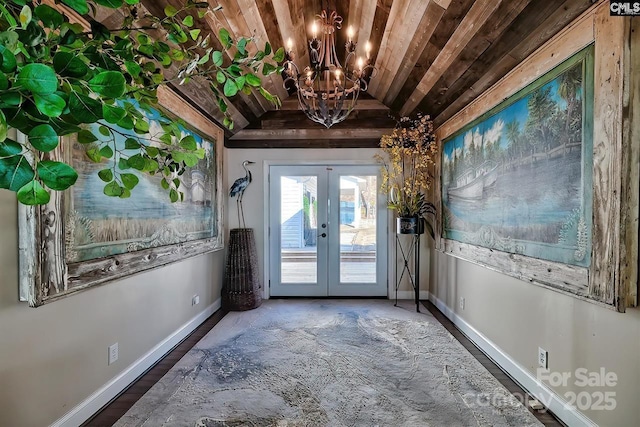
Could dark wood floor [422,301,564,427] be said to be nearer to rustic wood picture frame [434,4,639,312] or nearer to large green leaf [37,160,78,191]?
rustic wood picture frame [434,4,639,312]

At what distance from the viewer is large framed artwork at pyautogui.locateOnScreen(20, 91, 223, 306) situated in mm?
1560

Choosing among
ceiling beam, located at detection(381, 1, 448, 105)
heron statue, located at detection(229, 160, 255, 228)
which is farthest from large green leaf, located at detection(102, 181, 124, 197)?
heron statue, located at detection(229, 160, 255, 228)

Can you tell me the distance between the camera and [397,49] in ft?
9.93

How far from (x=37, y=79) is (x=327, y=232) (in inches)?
164

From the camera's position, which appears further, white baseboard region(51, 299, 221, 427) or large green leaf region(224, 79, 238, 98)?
white baseboard region(51, 299, 221, 427)

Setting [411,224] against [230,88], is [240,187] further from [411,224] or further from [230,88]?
[230,88]

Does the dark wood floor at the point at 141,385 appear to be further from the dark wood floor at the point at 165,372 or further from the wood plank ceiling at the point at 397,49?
the wood plank ceiling at the point at 397,49

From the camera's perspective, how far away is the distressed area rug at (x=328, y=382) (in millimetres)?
1932

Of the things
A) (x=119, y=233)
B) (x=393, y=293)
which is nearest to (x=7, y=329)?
(x=119, y=233)

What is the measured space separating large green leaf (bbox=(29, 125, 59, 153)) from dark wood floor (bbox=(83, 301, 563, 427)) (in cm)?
219

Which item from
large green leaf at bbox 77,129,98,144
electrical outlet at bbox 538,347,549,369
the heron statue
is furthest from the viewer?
the heron statue

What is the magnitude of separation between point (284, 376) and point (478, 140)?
273 centimetres

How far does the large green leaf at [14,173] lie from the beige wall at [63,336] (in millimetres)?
1455

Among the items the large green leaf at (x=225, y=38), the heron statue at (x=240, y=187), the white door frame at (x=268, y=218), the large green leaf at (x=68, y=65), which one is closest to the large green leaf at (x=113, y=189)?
the large green leaf at (x=68, y=65)
